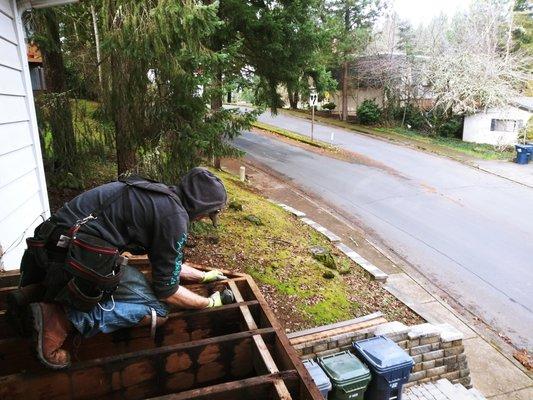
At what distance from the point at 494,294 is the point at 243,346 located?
762 cm

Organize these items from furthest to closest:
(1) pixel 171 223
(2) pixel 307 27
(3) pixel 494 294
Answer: (2) pixel 307 27
(3) pixel 494 294
(1) pixel 171 223

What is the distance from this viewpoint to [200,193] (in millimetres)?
2707

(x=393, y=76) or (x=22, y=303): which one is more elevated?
(x=393, y=76)

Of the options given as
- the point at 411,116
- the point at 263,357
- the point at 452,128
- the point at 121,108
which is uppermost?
the point at 121,108

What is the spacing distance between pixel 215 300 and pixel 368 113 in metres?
29.4

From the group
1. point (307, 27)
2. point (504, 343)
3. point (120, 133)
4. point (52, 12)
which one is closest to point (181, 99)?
point (120, 133)

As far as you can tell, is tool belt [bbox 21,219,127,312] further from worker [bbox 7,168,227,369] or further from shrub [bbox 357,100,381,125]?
shrub [bbox 357,100,381,125]

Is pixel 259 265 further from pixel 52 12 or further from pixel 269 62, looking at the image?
pixel 269 62

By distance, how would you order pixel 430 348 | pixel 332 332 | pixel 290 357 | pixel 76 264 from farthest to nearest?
pixel 430 348 → pixel 332 332 → pixel 290 357 → pixel 76 264

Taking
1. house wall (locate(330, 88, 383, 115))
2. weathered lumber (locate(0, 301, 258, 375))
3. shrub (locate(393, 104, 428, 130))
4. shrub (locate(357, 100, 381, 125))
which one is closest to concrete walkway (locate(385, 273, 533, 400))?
weathered lumber (locate(0, 301, 258, 375))

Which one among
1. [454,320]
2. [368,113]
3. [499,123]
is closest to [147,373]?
[454,320]

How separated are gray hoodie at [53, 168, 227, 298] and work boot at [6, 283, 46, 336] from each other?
1.46ft

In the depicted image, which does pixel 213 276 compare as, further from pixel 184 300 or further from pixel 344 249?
pixel 344 249

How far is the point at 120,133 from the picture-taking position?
22.1ft
